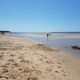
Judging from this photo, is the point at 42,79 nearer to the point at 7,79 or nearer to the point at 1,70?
the point at 7,79

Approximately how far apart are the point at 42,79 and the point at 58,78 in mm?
744

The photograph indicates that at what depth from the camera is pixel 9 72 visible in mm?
7473

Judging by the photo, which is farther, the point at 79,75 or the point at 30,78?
the point at 79,75

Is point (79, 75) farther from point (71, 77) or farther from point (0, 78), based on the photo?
point (0, 78)

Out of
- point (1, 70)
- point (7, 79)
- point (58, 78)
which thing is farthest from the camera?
point (1, 70)

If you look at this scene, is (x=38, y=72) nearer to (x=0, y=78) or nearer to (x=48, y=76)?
(x=48, y=76)

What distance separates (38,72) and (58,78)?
3.80ft

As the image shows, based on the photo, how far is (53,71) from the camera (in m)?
8.17

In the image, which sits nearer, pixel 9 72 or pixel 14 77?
pixel 14 77

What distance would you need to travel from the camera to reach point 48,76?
24.0 feet

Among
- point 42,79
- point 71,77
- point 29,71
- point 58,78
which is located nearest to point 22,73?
point 29,71

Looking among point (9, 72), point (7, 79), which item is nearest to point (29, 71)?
point (9, 72)

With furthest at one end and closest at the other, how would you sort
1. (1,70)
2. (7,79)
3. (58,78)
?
(1,70) < (58,78) < (7,79)

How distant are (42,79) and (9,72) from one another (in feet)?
5.40
